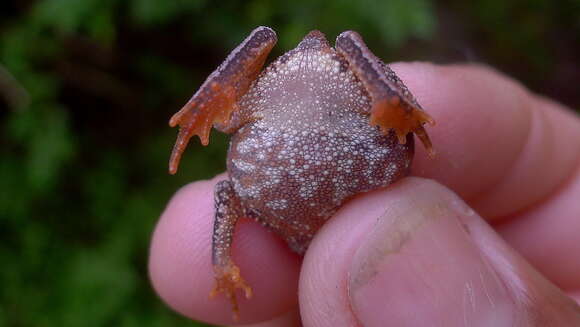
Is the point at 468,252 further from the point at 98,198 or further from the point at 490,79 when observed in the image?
the point at 98,198

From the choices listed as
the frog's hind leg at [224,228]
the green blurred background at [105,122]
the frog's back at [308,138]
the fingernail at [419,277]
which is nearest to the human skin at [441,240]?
the fingernail at [419,277]

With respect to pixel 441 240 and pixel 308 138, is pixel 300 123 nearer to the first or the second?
pixel 308 138

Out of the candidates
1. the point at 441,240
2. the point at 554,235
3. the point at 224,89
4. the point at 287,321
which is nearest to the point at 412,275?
the point at 441,240

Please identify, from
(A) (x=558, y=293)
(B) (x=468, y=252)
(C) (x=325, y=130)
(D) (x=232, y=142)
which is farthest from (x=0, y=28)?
Answer: (A) (x=558, y=293)

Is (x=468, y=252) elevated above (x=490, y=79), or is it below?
below

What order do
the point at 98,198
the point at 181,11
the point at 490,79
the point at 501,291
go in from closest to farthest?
1. the point at 501,291
2. the point at 490,79
3. the point at 181,11
4. the point at 98,198

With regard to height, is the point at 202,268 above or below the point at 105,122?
above

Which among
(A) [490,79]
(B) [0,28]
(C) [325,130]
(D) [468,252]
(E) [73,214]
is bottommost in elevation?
(E) [73,214]

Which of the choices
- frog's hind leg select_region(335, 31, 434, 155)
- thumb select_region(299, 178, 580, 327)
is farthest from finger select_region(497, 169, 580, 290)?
frog's hind leg select_region(335, 31, 434, 155)
